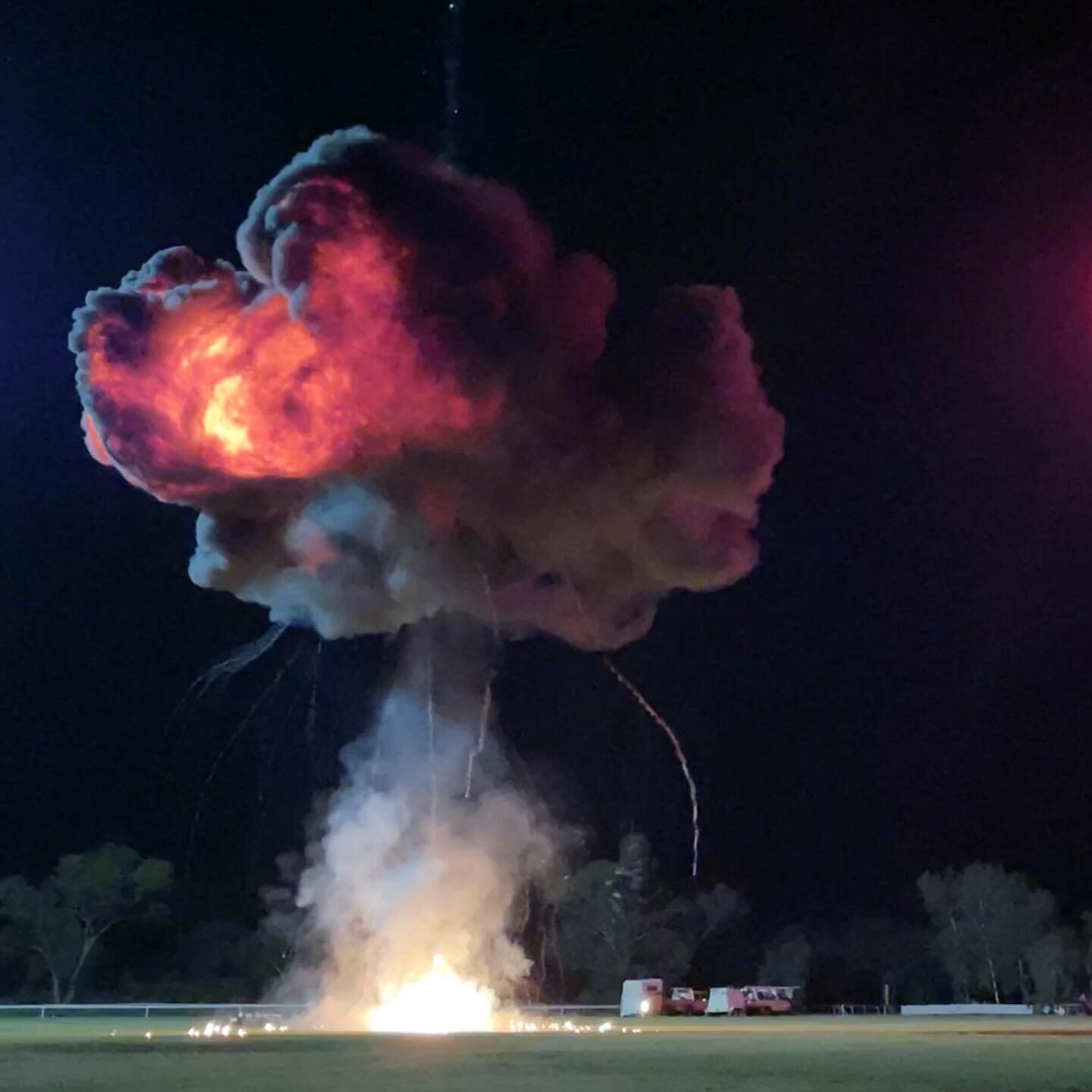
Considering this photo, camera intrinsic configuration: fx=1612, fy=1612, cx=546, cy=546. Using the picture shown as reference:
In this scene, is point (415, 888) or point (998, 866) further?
point (998, 866)

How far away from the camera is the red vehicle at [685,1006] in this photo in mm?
69438

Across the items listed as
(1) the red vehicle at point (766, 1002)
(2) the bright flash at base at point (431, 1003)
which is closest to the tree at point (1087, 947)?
(1) the red vehicle at point (766, 1002)

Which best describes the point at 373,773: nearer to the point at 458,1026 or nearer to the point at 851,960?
the point at 458,1026

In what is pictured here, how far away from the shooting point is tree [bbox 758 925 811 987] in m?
90.2

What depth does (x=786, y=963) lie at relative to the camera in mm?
91500

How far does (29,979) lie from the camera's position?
84.6 meters

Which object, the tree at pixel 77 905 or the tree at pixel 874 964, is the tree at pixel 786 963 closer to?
the tree at pixel 874 964

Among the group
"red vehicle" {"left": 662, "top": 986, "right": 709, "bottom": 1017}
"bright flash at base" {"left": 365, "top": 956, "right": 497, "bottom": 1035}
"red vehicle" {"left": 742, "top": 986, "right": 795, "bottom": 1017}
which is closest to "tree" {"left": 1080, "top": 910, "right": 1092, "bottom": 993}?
"red vehicle" {"left": 742, "top": 986, "right": 795, "bottom": 1017}

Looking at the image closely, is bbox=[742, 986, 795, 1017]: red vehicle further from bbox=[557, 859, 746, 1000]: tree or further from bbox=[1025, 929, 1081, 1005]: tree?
bbox=[1025, 929, 1081, 1005]: tree

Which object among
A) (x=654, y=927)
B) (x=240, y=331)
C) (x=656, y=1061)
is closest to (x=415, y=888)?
(x=240, y=331)

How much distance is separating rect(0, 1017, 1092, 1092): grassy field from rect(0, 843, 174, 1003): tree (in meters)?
40.0

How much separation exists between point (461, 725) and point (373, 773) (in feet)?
10.4

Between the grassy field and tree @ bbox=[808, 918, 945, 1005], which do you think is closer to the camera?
the grassy field

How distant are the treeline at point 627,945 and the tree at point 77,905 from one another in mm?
81
